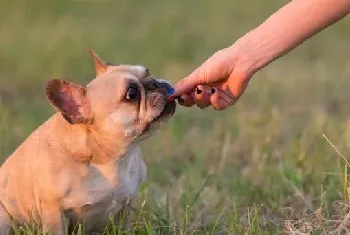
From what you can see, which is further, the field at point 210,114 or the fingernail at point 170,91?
the field at point 210,114

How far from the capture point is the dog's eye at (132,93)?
3.48 m

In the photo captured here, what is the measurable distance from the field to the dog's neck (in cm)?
28

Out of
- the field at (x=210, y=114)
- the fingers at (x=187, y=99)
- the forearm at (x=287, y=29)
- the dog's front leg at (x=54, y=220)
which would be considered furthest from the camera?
the field at (x=210, y=114)

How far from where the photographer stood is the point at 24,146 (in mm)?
3646

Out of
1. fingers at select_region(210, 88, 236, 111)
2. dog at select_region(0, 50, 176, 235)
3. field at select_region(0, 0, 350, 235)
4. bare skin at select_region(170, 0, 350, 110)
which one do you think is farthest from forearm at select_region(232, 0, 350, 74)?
field at select_region(0, 0, 350, 235)

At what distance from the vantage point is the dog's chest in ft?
11.3

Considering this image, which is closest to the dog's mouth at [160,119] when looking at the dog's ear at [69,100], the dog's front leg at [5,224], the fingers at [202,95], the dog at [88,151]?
the dog at [88,151]

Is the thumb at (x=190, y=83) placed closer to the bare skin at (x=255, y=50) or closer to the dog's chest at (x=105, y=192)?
the bare skin at (x=255, y=50)

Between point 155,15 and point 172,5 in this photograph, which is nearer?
point 155,15

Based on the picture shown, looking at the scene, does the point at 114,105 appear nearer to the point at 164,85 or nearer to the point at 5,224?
the point at 164,85

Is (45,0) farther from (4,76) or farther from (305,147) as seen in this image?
(305,147)

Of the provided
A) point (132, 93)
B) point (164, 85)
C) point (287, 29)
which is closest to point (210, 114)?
point (164, 85)

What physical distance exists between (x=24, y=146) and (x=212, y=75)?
0.87 m

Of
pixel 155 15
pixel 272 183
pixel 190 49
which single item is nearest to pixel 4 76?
pixel 190 49
